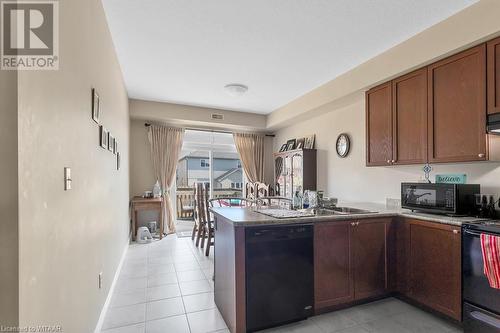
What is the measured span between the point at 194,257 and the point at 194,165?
2682 millimetres

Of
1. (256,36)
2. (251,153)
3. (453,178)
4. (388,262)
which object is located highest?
(256,36)

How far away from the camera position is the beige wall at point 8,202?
2.51ft

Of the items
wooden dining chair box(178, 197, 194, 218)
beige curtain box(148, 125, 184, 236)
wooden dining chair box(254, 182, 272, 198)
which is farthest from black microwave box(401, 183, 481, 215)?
wooden dining chair box(178, 197, 194, 218)

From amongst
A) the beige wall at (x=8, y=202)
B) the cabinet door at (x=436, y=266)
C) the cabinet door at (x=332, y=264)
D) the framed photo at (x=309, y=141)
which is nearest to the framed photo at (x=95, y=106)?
the beige wall at (x=8, y=202)

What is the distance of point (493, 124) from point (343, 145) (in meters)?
2.11

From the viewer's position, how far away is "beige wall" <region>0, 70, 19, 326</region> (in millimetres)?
765

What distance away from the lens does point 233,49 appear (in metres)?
2.83

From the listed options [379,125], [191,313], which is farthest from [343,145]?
[191,313]

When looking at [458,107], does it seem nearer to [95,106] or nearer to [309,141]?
[309,141]

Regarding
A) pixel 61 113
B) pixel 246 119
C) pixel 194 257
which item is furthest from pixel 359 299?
pixel 246 119

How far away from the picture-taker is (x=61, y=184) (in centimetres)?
119

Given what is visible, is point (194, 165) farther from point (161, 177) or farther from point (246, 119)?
point (246, 119)

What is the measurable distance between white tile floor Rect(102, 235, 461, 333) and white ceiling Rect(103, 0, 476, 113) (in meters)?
2.66

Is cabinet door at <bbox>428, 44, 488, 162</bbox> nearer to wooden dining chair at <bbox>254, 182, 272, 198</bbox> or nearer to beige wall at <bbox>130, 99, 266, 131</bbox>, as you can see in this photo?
wooden dining chair at <bbox>254, 182, 272, 198</bbox>
